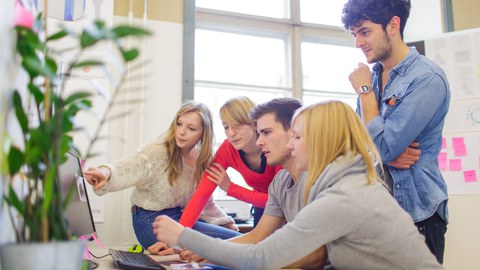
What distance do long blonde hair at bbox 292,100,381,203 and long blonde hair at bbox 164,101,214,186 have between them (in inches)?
38.8

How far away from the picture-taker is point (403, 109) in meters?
1.48

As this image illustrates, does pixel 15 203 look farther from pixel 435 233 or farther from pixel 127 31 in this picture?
pixel 435 233

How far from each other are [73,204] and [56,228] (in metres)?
0.59

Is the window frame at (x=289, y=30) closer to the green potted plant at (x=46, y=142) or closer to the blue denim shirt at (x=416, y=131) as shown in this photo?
the blue denim shirt at (x=416, y=131)

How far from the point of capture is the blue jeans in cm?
201

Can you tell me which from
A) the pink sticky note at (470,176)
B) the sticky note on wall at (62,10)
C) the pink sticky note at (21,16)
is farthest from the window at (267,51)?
the pink sticky note at (21,16)

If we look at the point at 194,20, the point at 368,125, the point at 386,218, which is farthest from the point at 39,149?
the point at 194,20

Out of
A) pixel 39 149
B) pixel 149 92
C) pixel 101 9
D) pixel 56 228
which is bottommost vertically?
pixel 56 228

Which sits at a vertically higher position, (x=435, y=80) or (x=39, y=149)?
(x=435, y=80)

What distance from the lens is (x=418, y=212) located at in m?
1.46

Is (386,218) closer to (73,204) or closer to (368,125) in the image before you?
(368,125)

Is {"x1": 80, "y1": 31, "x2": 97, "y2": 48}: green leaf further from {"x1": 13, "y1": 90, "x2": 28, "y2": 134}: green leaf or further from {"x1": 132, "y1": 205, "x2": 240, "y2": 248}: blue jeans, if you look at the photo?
{"x1": 132, "y1": 205, "x2": 240, "y2": 248}: blue jeans

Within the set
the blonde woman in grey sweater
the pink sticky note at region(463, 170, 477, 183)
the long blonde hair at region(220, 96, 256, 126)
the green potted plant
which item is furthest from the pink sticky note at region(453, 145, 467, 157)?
the green potted plant

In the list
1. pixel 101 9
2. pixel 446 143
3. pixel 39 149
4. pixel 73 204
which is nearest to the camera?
pixel 39 149
